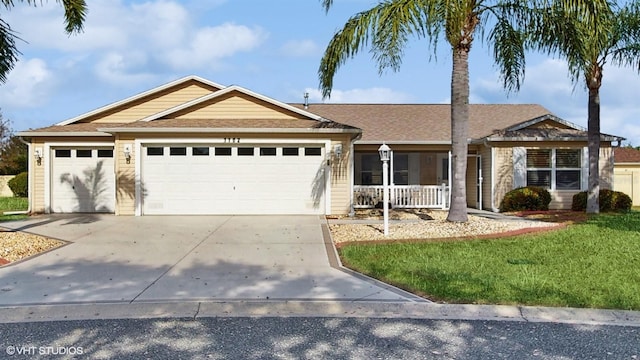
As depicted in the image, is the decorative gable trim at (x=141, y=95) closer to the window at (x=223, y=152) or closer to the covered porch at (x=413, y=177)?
the window at (x=223, y=152)

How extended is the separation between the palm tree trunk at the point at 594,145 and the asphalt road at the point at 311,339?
11.4 metres

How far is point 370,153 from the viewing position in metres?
20.1

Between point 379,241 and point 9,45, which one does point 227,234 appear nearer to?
point 379,241

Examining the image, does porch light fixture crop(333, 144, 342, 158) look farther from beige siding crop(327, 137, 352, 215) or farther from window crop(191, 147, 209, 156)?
window crop(191, 147, 209, 156)

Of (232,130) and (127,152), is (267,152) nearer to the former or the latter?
(232,130)

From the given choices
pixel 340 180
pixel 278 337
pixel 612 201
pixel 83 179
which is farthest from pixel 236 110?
pixel 612 201

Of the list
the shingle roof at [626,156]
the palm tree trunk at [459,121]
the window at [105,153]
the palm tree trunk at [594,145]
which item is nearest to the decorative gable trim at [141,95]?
the window at [105,153]

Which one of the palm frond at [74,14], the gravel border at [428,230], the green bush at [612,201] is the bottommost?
the gravel border at [428,230]

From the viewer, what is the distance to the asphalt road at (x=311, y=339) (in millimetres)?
4246

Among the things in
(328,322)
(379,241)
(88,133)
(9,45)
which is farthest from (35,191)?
(328,322)

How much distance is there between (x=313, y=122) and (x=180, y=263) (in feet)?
27.3

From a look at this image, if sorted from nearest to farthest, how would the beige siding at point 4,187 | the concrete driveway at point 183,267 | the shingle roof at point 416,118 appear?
the concrete driveway at point 183,267 → the shingle roof at point 416,118 → the beige siding at point 4,187

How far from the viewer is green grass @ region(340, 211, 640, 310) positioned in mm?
5910

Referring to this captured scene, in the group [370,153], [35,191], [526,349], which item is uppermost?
[370,153]
